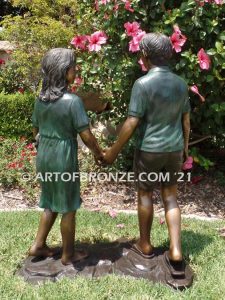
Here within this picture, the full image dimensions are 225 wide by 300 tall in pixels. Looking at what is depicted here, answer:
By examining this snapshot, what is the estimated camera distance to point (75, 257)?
3348 millimetres

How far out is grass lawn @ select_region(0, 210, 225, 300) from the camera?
10.0 feet

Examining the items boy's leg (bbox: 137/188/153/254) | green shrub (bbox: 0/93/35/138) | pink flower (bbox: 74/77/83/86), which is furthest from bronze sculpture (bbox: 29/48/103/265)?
green shrub (bbox: 0/93/35/138)

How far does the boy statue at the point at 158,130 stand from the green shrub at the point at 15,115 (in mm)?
5103

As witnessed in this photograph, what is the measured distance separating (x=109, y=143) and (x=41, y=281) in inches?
130

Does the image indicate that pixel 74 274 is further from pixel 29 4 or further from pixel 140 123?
pixel 29 4

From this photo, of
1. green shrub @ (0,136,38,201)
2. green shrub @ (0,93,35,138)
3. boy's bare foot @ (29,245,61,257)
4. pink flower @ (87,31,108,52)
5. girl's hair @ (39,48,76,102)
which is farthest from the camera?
green shrub @ (0,93,35,138)

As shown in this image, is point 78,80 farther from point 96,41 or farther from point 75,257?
point 75,257

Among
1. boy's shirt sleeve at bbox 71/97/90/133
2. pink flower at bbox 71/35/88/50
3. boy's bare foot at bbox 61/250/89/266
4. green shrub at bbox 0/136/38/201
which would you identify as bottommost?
green shrub at bbox 0/136/38/201

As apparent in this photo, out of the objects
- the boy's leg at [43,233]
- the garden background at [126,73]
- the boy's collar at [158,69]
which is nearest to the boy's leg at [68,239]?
the boy's leg at [43,233]

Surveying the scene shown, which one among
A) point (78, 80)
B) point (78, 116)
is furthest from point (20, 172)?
point (78, 116)

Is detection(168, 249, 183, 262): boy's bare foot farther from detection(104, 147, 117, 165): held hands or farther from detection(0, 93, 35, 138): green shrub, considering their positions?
detection(0, 93, 35, 138): green shrub

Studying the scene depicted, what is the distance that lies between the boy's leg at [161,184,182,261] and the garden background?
4.60 ft

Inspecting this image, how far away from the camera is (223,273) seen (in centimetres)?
337

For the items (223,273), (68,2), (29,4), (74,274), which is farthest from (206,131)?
(29,4)
